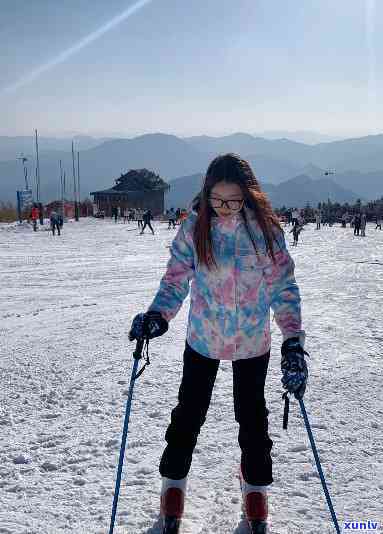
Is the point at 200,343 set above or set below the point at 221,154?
below

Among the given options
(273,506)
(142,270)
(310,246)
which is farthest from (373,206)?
(273,506)

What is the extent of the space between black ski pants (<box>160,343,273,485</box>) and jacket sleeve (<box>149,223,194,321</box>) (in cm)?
23

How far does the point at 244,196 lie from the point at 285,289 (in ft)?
1.49

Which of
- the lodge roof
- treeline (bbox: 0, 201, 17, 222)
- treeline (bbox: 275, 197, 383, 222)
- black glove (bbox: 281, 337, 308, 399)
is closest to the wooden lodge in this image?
the lodge roof

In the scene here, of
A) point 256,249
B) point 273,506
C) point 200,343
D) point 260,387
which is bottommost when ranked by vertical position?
point 273,506

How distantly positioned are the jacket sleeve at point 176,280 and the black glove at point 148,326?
0.03 meters

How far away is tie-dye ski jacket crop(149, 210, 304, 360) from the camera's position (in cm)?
199

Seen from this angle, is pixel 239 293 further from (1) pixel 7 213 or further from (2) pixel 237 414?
(1) pixel 7 213

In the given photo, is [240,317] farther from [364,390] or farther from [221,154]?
[364,390]

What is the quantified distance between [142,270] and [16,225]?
1590 centimetres

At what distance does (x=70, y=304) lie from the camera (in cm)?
717

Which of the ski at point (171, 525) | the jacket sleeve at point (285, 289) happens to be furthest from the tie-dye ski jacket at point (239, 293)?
the ski at point (171, 525)

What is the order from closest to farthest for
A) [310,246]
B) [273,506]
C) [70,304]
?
[273,506] < [70,304] < [310,246]

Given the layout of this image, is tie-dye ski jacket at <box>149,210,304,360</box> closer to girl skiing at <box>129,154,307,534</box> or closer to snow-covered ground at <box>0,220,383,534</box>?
girl skiing at <box>129,154,307,534</box>
